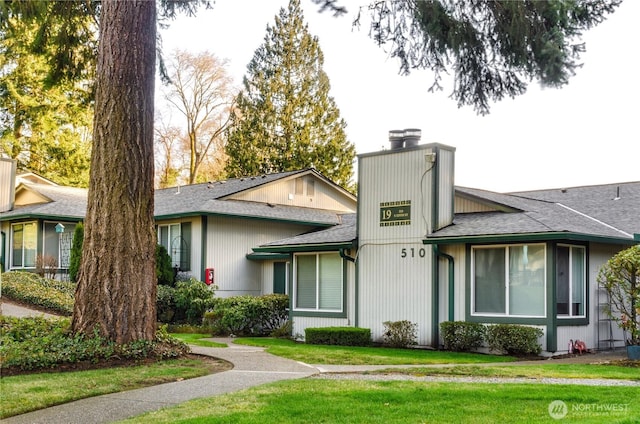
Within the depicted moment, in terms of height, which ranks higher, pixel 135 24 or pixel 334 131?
pixel 334 131

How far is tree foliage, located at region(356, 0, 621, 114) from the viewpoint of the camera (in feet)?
28.0

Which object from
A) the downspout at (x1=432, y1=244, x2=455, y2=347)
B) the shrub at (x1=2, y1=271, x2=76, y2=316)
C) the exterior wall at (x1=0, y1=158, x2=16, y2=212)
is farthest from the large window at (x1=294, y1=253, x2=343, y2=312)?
the exterior wall at (x1=0, y1=158, x2=16, y2=212)

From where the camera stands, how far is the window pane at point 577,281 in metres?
16.5

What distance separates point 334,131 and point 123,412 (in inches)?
1484

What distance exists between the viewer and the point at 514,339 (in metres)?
15.8

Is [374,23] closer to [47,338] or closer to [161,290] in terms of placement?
[47,338]

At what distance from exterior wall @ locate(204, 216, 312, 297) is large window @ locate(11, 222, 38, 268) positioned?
26.9ft

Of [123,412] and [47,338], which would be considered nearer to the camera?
[123,412]

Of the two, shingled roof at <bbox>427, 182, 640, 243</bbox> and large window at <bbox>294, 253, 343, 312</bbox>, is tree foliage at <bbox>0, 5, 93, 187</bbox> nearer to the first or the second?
large window at <bbox>294, 253, 343, 312</bbox>

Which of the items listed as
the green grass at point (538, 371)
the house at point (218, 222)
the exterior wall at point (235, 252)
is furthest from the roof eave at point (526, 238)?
the exterior wall at point (235, 252)

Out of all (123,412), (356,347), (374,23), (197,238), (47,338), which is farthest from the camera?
(197,238)

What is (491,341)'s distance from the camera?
1620 centimetres

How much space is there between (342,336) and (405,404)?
30.8 ft

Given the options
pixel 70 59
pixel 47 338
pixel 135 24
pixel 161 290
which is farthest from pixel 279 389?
pixel 161 290
